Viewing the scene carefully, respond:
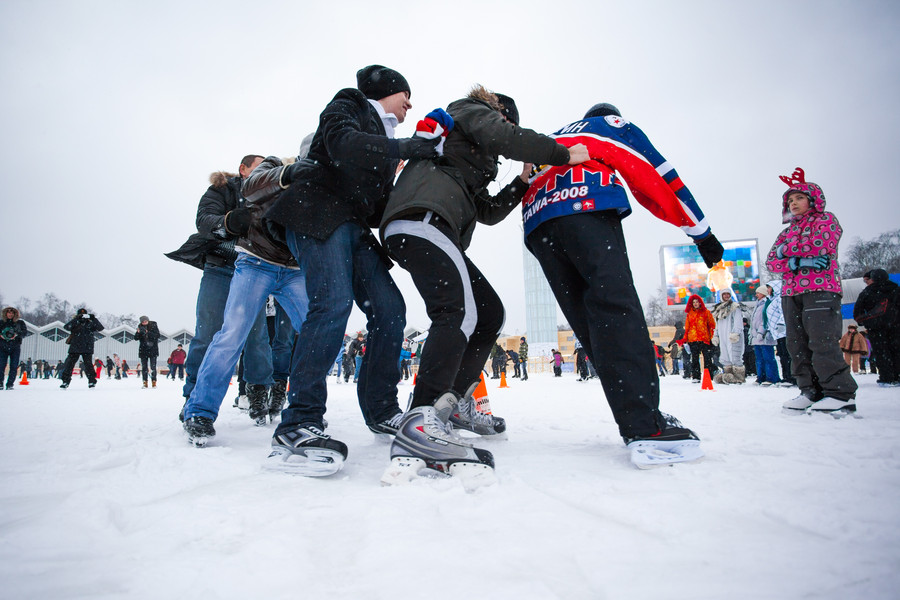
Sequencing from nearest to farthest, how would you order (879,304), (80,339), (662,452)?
(662,452) < (879,304) < (80,339)

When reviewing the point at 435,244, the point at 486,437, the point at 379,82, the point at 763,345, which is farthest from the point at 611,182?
the point at 763,345

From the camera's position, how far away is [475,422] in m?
2.65

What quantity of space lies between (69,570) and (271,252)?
6.69ft

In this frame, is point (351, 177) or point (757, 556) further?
point (351, 177)

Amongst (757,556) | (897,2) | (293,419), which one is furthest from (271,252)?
(897,2)

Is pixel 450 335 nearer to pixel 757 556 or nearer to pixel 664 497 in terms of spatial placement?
pixel 664 497

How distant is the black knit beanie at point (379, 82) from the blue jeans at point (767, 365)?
8.47 m

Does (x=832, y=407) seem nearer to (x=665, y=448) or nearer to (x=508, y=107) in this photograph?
(x=665, y=448)

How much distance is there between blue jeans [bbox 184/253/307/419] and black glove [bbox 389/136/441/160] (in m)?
1.32


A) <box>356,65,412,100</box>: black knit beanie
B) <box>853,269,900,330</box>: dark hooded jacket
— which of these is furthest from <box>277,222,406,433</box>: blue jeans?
<box>853,269,900,330</box>: dark hooded jacket

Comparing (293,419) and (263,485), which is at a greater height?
(293,419)

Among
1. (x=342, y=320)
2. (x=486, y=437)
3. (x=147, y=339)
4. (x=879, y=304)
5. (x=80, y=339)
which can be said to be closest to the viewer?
(x=342, y=320)

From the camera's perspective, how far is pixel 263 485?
4.99ft

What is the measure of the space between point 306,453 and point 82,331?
1102cm
